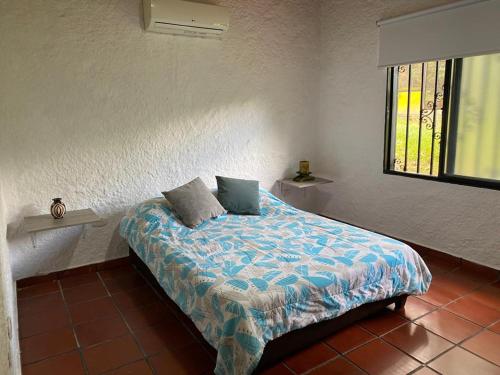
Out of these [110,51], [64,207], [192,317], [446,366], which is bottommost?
[446,366]

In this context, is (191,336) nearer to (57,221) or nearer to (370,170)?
(57,221)

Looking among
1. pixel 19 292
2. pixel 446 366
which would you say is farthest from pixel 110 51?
pixel 446 366

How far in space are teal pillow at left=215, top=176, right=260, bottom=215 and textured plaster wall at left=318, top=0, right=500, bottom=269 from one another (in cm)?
129

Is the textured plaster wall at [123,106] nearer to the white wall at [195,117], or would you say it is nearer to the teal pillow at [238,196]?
the white wall at [195,117]

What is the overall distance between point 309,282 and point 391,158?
88.6 inches

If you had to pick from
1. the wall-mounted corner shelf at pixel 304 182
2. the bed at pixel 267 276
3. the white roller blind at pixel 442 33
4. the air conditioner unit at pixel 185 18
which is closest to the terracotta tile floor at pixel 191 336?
the bed at pixel 267 276

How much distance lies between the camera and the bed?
1992 millimetres

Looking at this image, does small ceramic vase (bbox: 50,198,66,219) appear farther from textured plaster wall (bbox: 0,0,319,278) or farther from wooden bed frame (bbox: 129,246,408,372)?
wooden bed frame (bbox: 129,246,408,372)

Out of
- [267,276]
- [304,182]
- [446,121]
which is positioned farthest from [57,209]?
[446,121]

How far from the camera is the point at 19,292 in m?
3.06

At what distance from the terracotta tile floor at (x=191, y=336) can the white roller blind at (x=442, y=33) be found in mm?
1903

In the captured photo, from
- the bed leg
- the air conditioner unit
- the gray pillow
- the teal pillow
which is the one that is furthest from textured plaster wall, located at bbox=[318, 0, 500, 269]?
the gray pillow

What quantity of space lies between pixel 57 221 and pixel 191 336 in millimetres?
1399

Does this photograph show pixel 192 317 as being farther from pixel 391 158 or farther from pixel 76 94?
pixel 391 158
